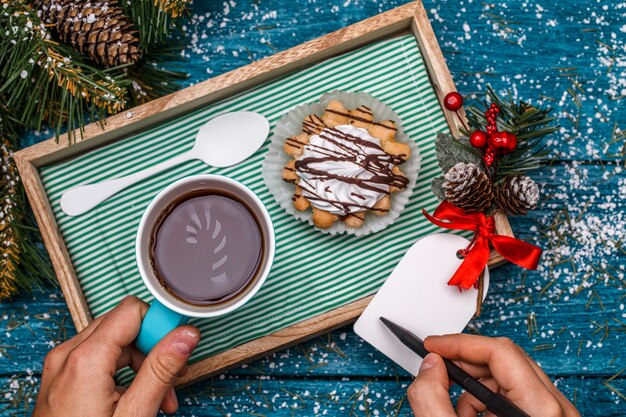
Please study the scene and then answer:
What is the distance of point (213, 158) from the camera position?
1002 millimetres

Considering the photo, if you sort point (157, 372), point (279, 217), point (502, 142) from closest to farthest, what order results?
point (157, 372)
point (502, 142)
point (279, 217)

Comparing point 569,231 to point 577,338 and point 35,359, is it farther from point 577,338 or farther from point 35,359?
point 35,359

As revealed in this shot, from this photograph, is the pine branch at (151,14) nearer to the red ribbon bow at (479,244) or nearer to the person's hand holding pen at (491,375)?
the red ribbon bow at (479,244)

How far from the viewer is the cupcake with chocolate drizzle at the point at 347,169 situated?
95 centimetres

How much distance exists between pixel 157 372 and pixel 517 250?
0.58 m

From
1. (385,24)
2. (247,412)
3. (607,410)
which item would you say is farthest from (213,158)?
(607,410)

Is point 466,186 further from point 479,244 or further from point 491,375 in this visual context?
point 491,375

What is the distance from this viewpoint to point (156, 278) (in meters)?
0.85

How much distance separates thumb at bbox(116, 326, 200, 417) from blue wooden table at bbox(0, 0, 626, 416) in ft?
0.98

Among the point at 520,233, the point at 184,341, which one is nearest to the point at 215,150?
the point at 184,341

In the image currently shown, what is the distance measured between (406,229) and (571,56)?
0.47m

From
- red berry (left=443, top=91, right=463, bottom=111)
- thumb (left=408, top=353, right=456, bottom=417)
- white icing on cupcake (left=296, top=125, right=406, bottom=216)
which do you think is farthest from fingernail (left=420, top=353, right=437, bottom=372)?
red berry (left=443, top=91, right=463, bottom=111)

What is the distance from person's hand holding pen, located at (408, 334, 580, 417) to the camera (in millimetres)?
810

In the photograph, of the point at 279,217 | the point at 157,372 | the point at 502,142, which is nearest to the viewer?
the point at 157,372
